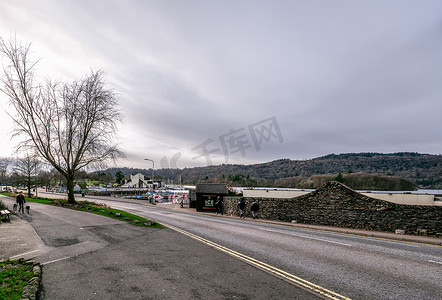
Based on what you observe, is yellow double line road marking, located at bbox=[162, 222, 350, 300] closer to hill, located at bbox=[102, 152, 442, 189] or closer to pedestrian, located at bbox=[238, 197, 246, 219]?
pedestrian, located at bbox=[238, 197, 246, 219]

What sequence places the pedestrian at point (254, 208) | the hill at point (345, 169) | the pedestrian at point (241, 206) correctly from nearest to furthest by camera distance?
the pedestrian at point (254, 208) < the pedestrian at point (241, 206) < the hill at point (345, 169)

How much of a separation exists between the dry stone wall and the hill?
208ft

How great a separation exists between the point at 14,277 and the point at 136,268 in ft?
9.63

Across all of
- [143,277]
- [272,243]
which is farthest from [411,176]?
[143,277]

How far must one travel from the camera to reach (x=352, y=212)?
593 inches

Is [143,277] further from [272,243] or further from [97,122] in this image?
[97,122]

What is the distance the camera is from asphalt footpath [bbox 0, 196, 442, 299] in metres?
5.20

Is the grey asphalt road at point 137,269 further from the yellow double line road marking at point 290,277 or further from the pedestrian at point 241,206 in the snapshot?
the pedestrian at point 241,206

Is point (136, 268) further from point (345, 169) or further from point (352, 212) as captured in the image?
point (345, 169)

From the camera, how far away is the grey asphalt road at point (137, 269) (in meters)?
5.19

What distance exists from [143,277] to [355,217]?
47.5ft

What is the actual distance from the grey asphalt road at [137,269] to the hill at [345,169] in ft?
249

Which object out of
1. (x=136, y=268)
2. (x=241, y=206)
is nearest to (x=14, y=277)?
(x=136, y=268)

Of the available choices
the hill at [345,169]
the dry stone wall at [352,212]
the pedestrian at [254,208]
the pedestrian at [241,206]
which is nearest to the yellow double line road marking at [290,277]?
the dry stone wall at [352,212]
